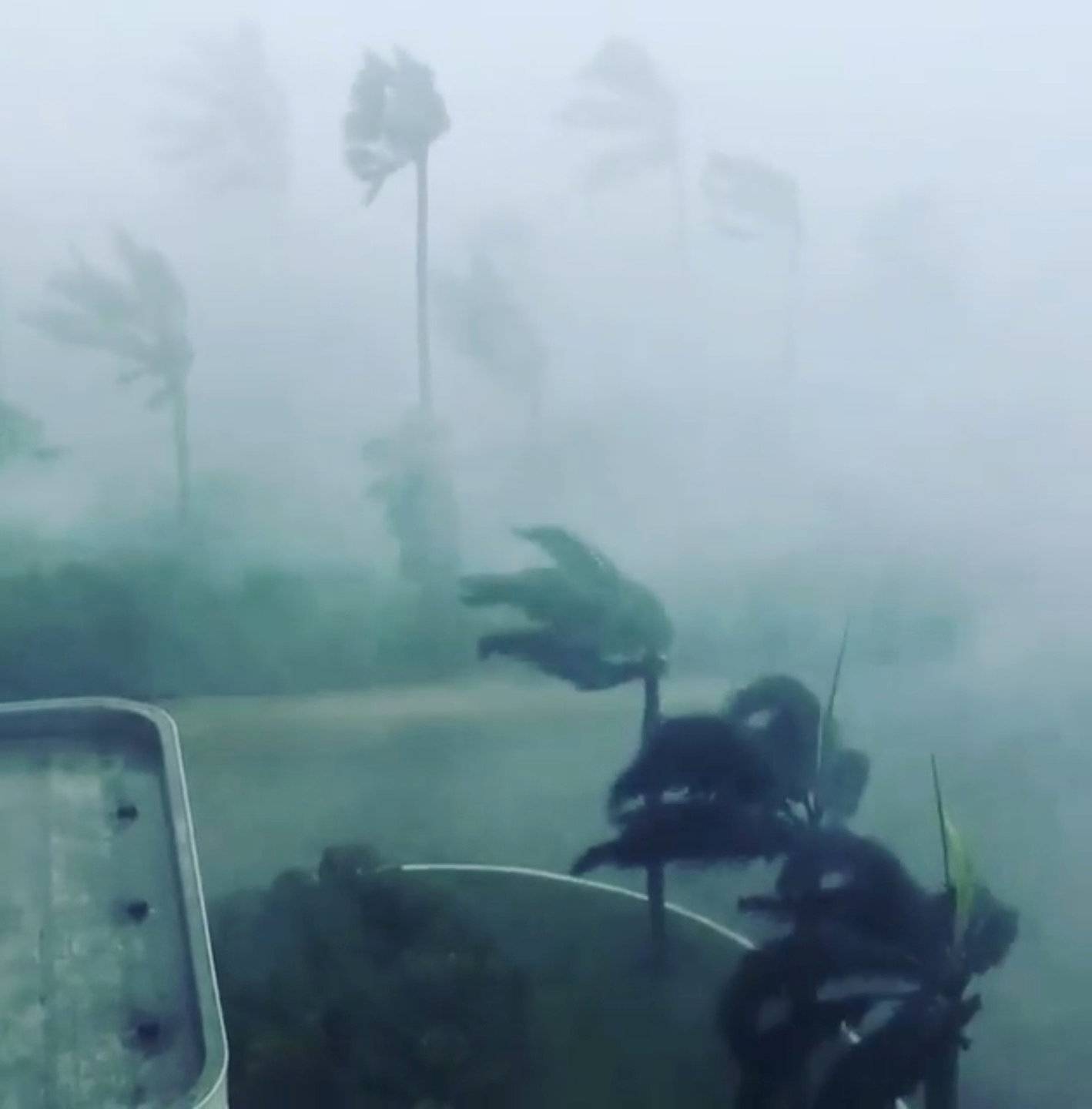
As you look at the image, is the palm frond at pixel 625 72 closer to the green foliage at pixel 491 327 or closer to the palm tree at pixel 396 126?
the palm tree at pixel 396 126

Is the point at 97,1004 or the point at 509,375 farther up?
the point at 509,375

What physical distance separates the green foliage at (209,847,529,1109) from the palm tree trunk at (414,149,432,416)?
1054 millimetres

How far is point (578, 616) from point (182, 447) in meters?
0.97

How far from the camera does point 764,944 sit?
3.32 metres

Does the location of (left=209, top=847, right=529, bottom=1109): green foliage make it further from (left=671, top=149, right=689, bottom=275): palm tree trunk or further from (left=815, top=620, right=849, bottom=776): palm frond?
(left=671, top=149, right=689, bottom=275): palm tree trunk

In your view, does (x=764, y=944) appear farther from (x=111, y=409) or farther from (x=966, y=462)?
(x=111, y=409)

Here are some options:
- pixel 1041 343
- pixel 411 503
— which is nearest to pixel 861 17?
pixel 1041 343

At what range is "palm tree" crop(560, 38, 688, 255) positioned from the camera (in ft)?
12.2

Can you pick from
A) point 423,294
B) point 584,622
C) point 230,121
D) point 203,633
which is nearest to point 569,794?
point 584,622

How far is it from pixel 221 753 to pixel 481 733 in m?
0.59

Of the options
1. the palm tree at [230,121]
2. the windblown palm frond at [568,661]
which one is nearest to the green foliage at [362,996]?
the windblown palm frond at [568,661]

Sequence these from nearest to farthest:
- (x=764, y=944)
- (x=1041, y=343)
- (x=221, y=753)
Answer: (x=764, y=944), (x=221, y=753), (x=1041, y=343)

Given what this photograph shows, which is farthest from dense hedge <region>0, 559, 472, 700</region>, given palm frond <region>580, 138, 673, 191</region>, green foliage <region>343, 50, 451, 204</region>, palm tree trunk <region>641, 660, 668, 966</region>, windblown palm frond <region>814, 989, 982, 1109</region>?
windblown palm frond <region>814, 989, 982, 1109</region>

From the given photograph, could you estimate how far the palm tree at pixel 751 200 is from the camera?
12.5ft
